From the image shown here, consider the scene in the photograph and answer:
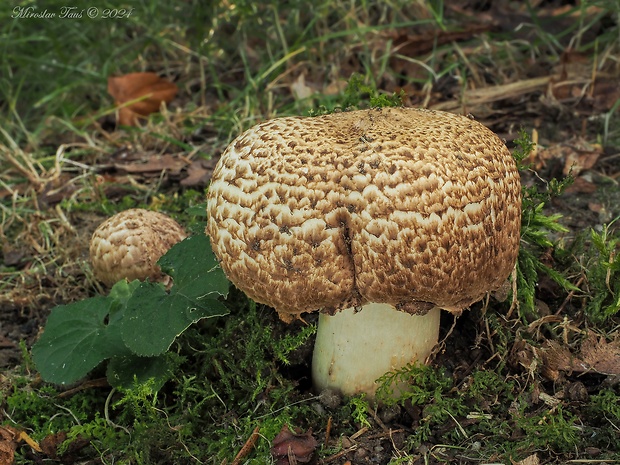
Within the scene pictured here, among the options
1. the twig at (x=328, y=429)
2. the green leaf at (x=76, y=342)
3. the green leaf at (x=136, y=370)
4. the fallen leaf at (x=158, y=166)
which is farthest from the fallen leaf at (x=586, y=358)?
the fallen leaf at (x=158, y=166)

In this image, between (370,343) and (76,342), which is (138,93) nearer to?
(76,342)

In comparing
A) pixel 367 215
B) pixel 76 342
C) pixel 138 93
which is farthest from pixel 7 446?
pixel 138 93

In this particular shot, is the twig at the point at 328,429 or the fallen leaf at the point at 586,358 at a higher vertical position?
the fallen leaf at the point at 586,358

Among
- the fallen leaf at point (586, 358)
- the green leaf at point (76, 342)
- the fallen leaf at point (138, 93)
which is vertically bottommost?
the fallen leaf at point (586, 358)

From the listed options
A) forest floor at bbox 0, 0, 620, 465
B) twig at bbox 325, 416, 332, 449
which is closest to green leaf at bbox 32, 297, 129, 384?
forest floor at bbox 0, 0, 620, 465

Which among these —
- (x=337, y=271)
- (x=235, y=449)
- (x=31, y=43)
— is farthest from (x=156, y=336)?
(x=31, y=43)

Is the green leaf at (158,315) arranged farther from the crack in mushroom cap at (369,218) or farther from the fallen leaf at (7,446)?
the fallen leaf at (7,446)

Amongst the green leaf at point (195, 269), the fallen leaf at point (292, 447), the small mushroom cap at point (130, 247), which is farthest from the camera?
the small mushroom cap at point (130, 247)
